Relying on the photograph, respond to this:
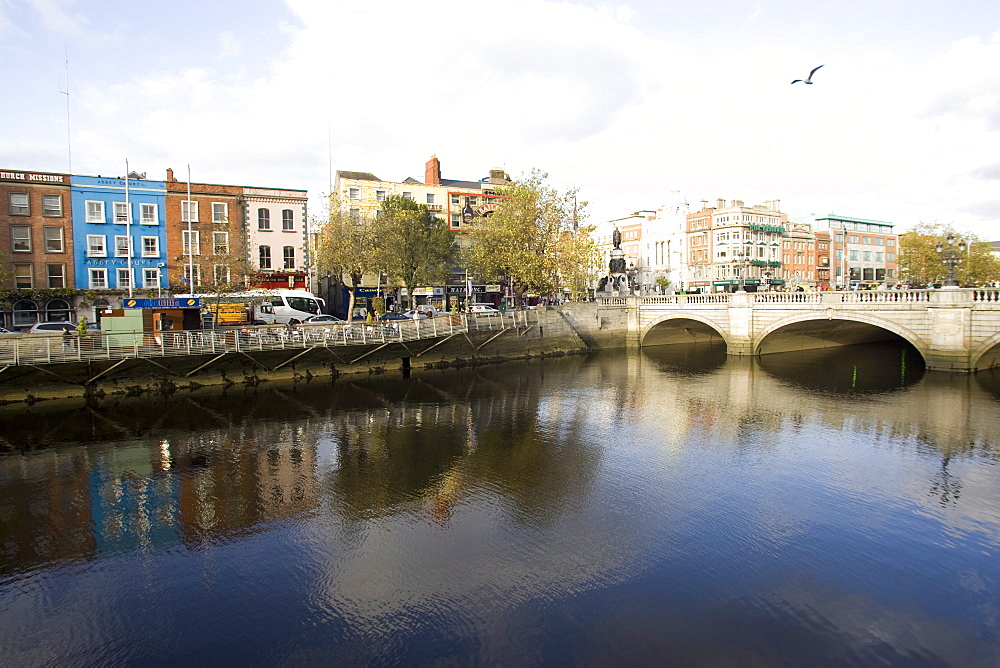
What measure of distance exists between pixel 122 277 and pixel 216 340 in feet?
64.8

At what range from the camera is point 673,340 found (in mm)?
57719

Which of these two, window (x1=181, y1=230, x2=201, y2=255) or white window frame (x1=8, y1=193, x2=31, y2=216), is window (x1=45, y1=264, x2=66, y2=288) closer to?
white window frame (x1=8, y1=193, x2=31, y2=216)

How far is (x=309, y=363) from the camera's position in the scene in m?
36.3

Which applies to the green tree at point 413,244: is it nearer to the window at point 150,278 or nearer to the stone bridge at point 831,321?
the stone bridge at point 831,321

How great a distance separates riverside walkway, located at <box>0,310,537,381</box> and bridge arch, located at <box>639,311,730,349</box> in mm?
15935

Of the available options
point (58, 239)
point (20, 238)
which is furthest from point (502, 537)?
point (20, 238)

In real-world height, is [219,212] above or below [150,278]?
above

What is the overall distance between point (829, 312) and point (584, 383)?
57.0ft

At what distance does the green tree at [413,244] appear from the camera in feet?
157

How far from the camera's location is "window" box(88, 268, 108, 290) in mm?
46125

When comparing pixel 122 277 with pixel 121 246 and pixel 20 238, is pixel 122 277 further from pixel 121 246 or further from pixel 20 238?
pixel 20 238

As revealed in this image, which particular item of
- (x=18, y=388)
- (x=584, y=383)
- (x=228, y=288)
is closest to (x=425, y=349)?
(x=584, y=383)

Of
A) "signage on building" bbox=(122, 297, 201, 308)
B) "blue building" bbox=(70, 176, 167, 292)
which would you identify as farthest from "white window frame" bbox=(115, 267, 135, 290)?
"signage on building" bbox=(122, 297, 201, 308)

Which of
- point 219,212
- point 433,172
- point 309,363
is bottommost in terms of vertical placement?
point 309,363
